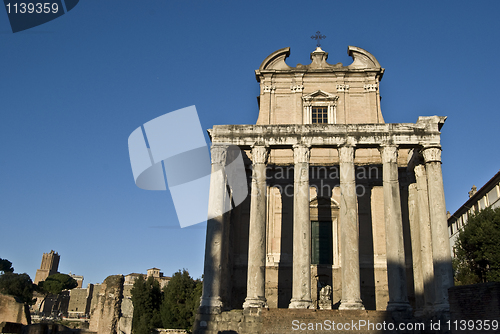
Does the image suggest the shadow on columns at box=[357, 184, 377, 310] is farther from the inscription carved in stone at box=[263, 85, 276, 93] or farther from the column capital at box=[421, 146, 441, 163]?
the inscription carved in stone at box=[263, 85, 276, 93]

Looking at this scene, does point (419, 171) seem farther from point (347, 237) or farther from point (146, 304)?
point (146, 304)

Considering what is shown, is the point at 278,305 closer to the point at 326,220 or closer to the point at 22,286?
the point at 326,220

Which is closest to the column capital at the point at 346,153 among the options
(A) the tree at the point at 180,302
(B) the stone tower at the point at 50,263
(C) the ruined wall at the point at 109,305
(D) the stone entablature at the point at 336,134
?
(D) the stone entablature at the point at 336,134

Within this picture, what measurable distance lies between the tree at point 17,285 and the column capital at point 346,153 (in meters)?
52.0

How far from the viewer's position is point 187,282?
3941cm

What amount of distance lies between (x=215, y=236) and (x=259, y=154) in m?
4.65

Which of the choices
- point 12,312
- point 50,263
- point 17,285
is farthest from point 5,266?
point 12,312

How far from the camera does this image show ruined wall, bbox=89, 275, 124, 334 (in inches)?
1021

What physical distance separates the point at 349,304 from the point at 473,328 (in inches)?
367

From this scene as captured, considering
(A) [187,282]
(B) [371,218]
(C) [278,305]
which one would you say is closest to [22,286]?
(A) [187,282]

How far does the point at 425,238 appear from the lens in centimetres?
2153

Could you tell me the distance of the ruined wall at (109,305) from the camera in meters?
25.9

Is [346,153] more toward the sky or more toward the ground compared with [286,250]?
more toward the sky

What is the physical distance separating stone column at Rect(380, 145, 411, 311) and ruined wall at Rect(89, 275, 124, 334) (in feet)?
50.3
